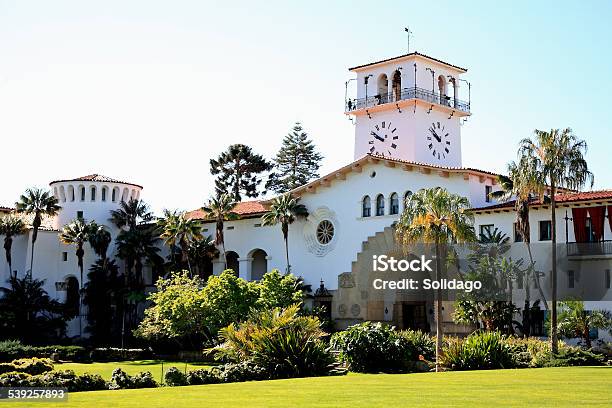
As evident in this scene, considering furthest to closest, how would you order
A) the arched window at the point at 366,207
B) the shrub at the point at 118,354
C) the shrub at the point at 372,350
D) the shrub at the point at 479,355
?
the arched window at the point at 366,207, the shrub at the point at 118,354, the shrub at the point at 372,350, the shrub at the point at 479,355

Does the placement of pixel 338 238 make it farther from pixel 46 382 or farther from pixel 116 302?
pixel 46 382

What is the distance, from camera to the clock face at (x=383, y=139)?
65.9 meters

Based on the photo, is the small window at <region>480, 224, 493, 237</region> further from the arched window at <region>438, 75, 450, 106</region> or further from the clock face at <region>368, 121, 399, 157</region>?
the arched window at <region>438, 75, 450, 106</region>

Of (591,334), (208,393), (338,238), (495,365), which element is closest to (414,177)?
(338,238)

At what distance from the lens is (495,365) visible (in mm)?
36500

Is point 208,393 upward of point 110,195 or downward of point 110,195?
downward

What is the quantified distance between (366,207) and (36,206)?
23.1 meters

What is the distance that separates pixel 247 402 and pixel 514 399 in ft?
18.8

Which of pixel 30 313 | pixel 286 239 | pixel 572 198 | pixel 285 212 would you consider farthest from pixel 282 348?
pixel 30 313

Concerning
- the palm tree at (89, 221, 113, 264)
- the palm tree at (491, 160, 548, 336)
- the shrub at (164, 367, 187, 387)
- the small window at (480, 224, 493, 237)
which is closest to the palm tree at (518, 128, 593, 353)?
the palm tree at (491, 160, 548, 336)

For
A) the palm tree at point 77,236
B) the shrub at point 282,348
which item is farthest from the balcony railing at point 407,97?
the shrub at point 282,348

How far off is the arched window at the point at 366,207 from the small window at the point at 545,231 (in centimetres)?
1102

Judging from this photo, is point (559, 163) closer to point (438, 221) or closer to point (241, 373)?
point (438, 221)

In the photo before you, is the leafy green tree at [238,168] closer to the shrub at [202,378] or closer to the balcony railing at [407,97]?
the balcony railing at [407,97]
